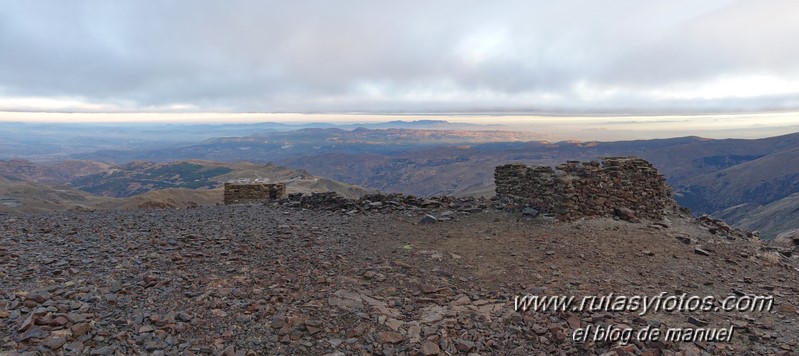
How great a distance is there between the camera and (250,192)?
21.6 m

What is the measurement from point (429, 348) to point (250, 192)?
17873 millimetres

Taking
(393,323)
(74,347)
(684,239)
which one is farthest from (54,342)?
(684,239)

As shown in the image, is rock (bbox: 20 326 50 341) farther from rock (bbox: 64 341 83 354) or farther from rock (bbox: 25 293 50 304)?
rock (bbox: 25 293 50 304)

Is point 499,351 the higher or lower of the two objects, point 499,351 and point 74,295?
the lower

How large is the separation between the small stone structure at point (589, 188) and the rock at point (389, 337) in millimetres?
8062

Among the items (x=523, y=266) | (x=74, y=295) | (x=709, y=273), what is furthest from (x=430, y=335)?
(x=709, y=273)

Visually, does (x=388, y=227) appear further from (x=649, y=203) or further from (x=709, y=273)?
(x=649, y=203)

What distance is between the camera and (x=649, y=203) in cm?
1430

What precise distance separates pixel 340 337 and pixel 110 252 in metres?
6.08

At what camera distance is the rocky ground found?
5676 mm

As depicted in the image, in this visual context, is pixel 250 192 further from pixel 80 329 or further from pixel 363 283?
pixel 80 329

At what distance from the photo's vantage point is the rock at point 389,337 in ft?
19.0

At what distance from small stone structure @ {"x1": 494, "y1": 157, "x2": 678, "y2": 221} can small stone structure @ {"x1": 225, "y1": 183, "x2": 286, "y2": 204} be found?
1142cm

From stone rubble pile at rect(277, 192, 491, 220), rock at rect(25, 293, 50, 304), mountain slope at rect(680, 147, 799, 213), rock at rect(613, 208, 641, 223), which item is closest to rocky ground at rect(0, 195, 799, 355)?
rock at rect(25, 293, 50, 304)
